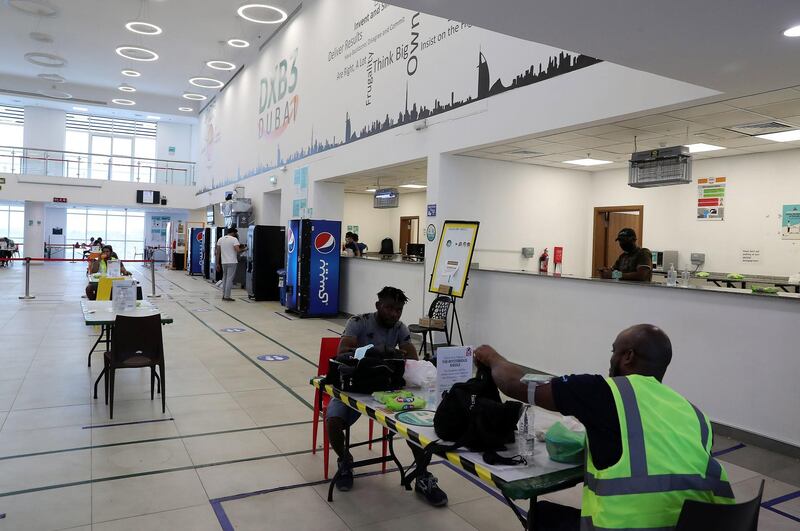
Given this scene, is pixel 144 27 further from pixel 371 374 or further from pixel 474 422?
pixel 474 422

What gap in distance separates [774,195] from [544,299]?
10.5ft

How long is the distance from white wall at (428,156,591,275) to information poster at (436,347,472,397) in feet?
15.8

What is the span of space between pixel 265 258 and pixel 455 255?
6752 millimetres

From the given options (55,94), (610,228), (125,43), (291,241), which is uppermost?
(125,43)

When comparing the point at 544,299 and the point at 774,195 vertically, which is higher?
the point at 774,195

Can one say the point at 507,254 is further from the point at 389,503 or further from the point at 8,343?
the point at 8,343

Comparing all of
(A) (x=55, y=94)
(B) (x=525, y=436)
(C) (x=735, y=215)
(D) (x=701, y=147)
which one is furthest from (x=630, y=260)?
(A) (x=55, y=94)

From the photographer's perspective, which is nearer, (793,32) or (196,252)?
(793,32)

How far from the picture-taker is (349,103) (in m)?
9.95

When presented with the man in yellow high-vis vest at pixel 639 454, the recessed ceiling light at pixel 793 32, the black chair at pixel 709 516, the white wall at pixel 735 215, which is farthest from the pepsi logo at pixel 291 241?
the black chair at pixel 709 516

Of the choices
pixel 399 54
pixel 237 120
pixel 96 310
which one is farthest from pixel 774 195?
pixel 237 120

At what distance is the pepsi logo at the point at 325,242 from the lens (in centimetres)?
1023

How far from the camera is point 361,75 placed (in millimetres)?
9594

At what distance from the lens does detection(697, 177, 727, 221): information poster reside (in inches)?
284
